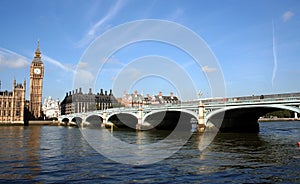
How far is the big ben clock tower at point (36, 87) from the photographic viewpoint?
465ft

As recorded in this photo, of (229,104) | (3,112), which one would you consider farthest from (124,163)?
(3,112)

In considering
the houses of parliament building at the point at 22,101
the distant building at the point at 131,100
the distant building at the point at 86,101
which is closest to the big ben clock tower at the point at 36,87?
the houses of parliament building at the point at 22,101

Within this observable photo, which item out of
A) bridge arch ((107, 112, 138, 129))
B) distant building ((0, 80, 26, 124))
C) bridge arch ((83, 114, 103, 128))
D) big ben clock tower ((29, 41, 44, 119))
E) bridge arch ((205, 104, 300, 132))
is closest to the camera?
bridge arch ((205, 104, 300, 132))

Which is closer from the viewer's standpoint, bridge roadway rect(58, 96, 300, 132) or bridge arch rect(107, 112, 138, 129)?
bridge roadway rect(58, 96, 300, 132)

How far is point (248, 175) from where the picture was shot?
52.4 feet

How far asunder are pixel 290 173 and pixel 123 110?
56.9 m

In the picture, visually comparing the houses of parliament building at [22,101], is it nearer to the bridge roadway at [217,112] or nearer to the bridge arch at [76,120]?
the bridge arch at [76,120]

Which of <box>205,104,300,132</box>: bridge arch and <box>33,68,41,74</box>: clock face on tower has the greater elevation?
<box>33,68,41,74</box>: clock face on tower

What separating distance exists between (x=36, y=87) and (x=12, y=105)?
111ft

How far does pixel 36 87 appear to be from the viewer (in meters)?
147

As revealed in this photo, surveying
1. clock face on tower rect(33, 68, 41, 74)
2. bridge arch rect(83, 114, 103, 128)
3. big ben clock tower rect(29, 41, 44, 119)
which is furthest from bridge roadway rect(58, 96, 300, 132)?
clock face on tower rect(33, 68, 41, 74)

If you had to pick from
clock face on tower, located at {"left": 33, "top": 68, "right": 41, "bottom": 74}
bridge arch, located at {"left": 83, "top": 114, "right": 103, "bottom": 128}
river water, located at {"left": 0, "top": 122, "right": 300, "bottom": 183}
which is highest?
clock face on tower, located at {"left": 33, "top": 68, "right": 41, "bottom": 74}

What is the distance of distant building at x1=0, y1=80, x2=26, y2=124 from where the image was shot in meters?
112

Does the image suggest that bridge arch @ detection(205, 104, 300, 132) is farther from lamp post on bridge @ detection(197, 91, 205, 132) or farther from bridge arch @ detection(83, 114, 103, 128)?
bridge arch @ detection(83, 114, 103, 128)
